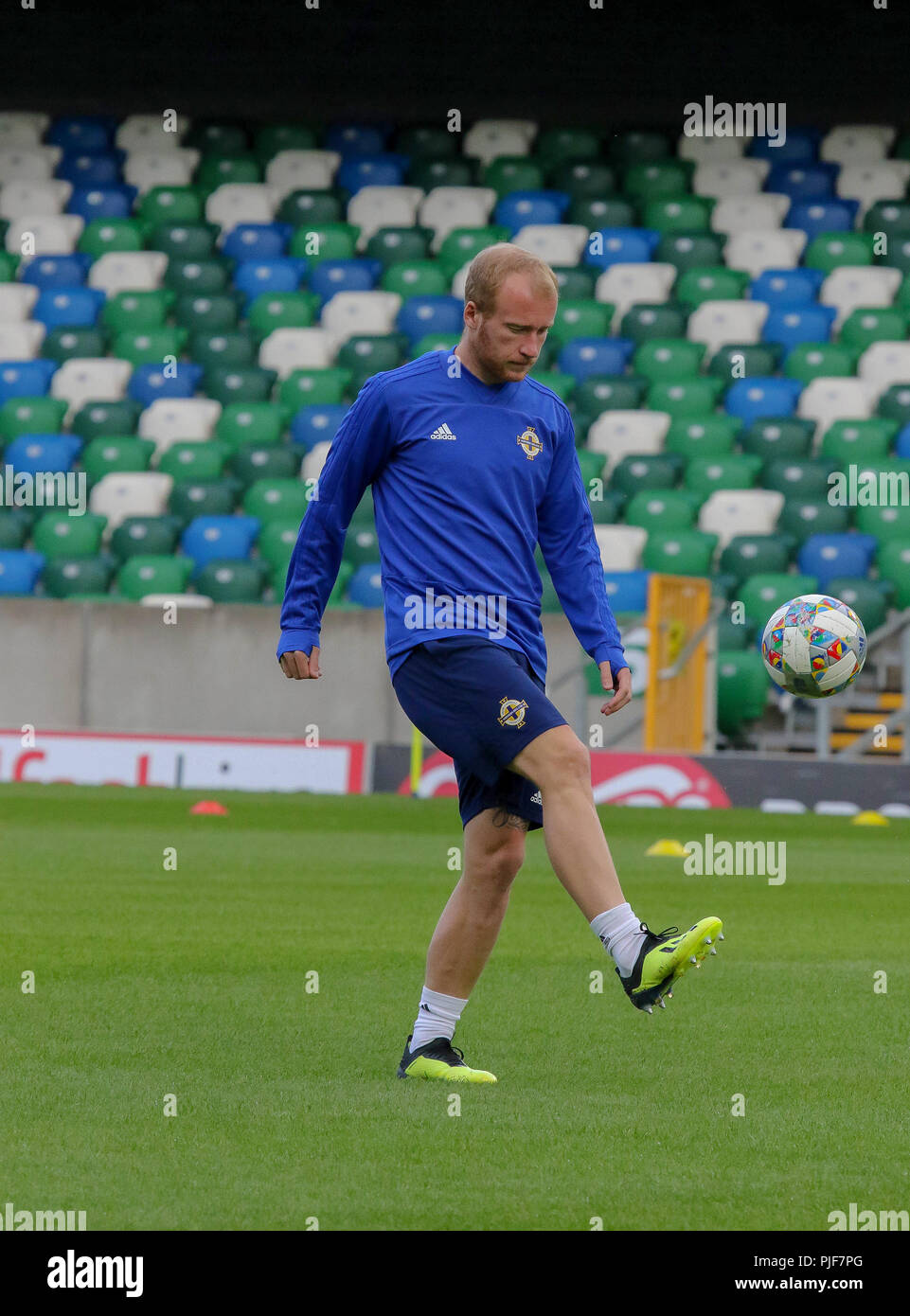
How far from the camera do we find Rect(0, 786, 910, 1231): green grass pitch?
4129 millimetres

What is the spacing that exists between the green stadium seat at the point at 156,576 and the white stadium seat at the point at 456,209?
6.74 metres

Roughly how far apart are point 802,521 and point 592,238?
5.64 m

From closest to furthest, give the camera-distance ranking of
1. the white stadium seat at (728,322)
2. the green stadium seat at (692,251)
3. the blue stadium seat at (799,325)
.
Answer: the blue stadium seat at (799,325) < the white stadium seat at (728,322) < the green stadium seat at (692,251)

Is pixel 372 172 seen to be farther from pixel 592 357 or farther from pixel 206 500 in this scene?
pixel 206 500

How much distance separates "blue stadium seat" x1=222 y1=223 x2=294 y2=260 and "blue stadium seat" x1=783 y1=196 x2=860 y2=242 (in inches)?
254

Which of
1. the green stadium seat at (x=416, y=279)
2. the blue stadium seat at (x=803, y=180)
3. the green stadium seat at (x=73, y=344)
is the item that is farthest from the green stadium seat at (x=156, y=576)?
the blue stadium seat at (x=803, y=180)

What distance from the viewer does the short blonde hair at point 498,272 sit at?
5164 mm

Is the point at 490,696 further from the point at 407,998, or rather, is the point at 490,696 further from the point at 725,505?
the point at 725,505

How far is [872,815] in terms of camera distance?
1681 centimetres

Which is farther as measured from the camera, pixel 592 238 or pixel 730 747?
pixel 592 238

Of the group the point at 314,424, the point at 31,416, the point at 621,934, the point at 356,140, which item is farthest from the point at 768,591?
the point at 621,934

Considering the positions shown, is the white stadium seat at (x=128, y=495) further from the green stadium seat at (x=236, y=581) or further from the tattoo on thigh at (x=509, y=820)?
the tattoo on thigh at (x=509, y=820)

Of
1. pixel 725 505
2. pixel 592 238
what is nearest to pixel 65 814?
pixel 725 505

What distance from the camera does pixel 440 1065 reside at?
215 inches
